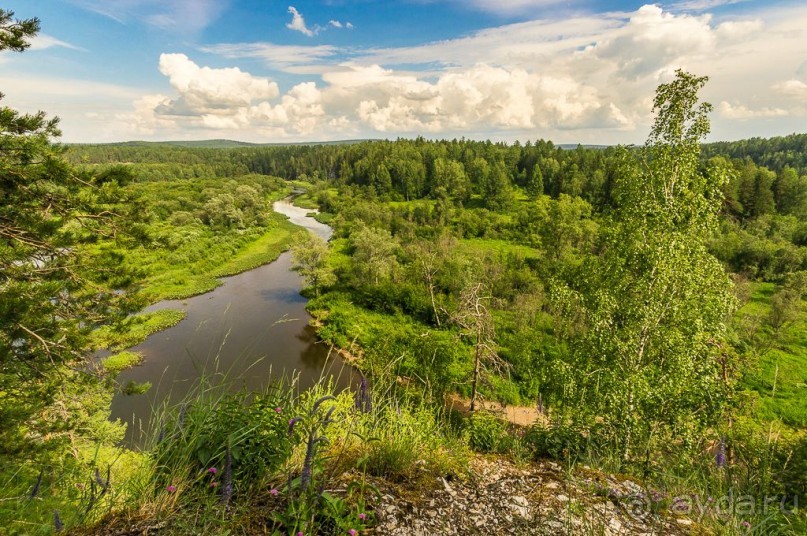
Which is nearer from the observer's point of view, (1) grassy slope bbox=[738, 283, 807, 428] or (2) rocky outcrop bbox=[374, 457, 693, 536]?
(2) rocky outcrop bbox=[374, 457, 693, 536]

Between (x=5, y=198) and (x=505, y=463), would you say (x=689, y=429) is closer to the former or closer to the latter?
(x=505, y=463)

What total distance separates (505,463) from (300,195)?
119710 mm

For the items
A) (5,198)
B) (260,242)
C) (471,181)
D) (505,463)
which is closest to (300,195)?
(471,181)

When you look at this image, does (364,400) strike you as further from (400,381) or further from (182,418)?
(400,381)

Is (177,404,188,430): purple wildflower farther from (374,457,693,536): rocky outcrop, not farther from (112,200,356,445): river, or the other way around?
(112,200,356,445): river

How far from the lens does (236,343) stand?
88.1 ft

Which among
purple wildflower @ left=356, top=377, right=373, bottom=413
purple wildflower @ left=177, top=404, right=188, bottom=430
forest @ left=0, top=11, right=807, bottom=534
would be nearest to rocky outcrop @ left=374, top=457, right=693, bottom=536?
forest @ left=0, top=11, right=807, bottom=534

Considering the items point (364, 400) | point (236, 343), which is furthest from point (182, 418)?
point (236, 343)

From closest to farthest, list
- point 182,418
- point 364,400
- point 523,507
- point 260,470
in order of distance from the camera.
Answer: point 260,470
point 182,418
point 523,507
point 364,400

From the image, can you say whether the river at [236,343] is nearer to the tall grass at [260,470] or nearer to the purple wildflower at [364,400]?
the purple wildflower at [364,400]

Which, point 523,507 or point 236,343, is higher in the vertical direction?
point 523,507

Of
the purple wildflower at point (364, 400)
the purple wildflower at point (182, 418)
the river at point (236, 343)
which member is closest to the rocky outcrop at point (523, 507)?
the purple wildflower at point (364, 400)

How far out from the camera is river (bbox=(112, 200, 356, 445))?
66.2 feet

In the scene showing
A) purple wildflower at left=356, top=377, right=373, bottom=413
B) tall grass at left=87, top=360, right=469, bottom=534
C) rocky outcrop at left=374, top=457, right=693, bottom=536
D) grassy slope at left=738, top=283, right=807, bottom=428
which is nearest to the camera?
tall grass at left=87, top=360, right=469, bottom=534
